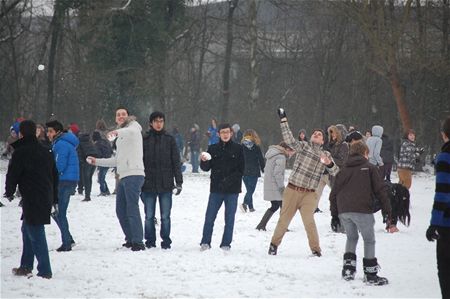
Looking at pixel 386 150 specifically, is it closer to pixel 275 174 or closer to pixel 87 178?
pixel 87 178

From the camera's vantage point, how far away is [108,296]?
7992mm

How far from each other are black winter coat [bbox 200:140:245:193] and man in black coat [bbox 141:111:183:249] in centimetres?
50

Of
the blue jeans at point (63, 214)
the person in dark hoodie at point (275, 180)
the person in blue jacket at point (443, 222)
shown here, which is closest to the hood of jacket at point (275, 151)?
the person in dark hoodie at point (275, 180)

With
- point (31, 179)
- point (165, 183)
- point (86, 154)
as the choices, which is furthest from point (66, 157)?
point (86, 154)

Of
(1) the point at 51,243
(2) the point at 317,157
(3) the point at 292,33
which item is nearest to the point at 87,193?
(1) the point at 51,243

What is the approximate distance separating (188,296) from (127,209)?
10.4ft

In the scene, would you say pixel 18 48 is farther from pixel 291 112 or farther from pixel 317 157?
pixel 317 157

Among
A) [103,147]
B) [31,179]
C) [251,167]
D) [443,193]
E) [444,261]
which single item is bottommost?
[444,261]

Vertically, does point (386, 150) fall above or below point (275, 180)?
above

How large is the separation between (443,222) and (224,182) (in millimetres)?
4447

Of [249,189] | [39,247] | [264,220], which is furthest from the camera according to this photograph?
[249,189]

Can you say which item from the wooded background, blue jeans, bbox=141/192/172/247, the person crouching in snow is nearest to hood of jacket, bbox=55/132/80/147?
blue jeans, bbox=141/192/172/247

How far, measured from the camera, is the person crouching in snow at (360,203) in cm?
897

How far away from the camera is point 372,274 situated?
895cm
